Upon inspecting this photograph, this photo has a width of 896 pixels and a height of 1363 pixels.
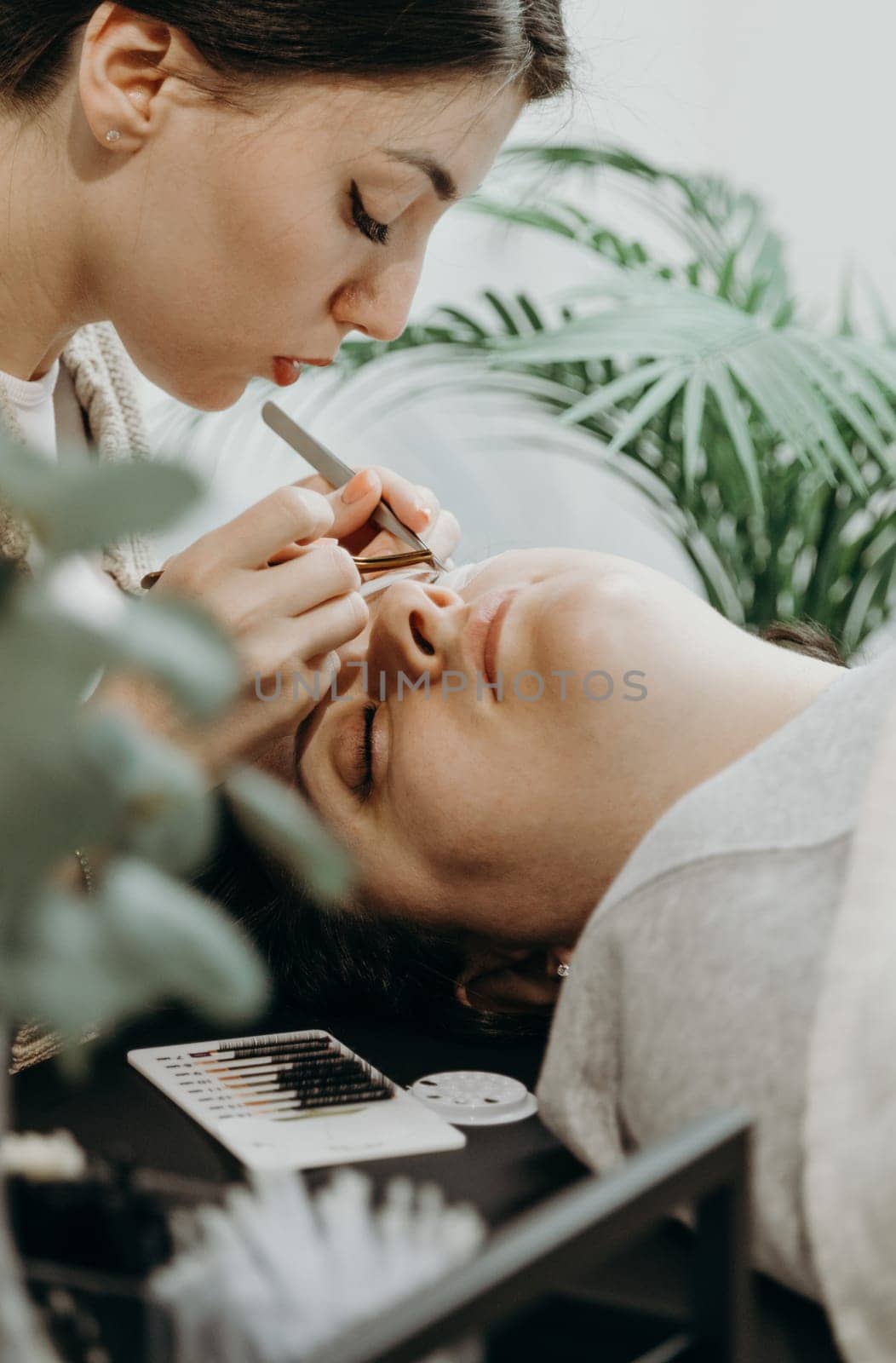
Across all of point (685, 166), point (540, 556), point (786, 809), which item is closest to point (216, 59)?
point (540, 556)

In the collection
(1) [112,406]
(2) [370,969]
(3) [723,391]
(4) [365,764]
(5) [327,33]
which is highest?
(5) [327,33]

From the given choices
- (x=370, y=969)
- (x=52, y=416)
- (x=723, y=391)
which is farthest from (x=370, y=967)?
(x=723, y=391)

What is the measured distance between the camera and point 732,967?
1.94 feet

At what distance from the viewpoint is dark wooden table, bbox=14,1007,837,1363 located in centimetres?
42

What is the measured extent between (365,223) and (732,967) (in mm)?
605

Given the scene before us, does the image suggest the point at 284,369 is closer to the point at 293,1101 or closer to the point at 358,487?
the point at 358,487

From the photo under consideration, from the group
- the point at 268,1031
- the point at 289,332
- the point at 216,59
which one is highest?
the point at 216,59

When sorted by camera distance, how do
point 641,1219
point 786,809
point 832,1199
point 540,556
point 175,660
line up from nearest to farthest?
point 175,660, point 641,1219, point 832,1199, point 786,809, point 540,556

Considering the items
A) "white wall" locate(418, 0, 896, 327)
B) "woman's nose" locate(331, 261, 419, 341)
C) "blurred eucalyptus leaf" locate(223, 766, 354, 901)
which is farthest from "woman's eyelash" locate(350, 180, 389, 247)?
"white wall" locate(418, 0, 896, 327)

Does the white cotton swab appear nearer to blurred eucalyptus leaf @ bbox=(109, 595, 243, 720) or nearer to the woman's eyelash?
blurred eucalyptus leaf @ bbox=(109, 595, 243, 720)

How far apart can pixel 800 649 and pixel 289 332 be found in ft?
1.64

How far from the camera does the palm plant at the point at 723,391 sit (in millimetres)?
1353

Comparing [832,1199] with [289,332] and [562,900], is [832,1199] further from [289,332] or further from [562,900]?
[289,332]

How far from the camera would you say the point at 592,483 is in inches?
87.2
